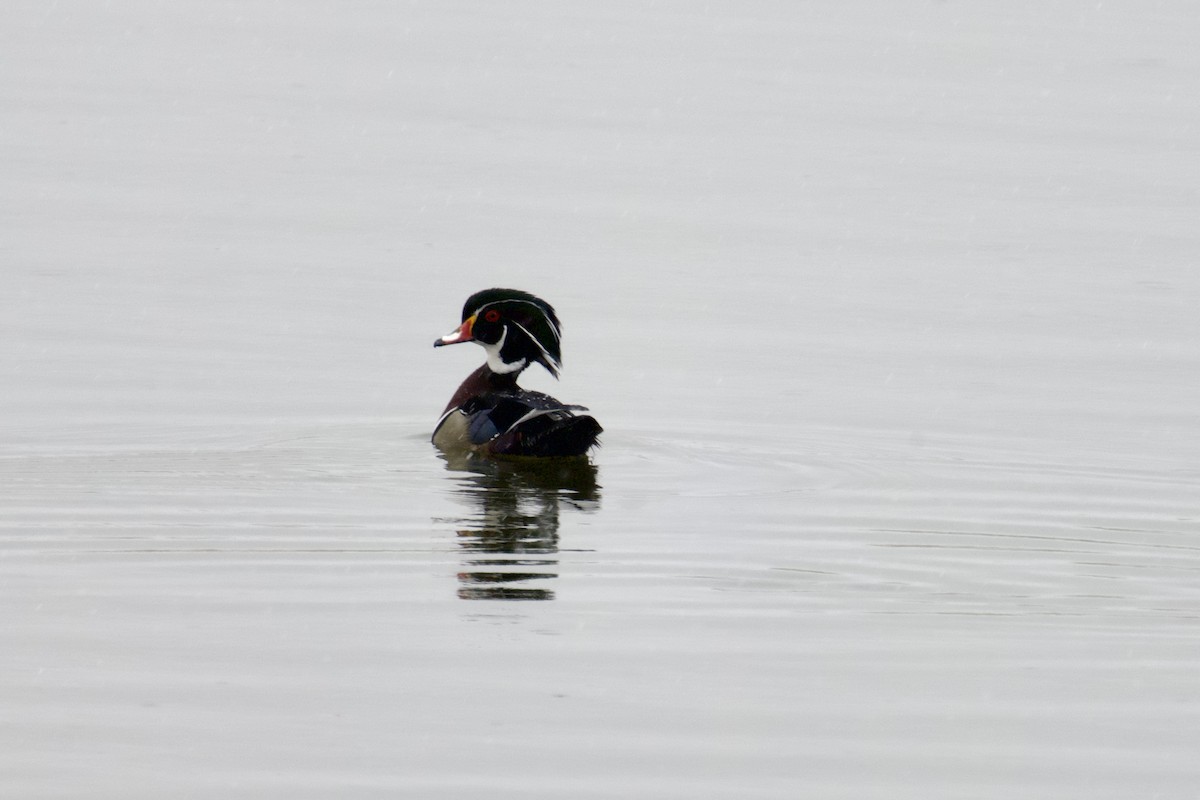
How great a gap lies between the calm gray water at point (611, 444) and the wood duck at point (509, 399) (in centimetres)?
23

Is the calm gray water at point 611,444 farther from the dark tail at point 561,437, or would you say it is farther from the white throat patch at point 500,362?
the white throat patch at point 500,362

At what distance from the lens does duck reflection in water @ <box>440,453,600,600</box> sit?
356 inches

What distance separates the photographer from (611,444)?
505 inches

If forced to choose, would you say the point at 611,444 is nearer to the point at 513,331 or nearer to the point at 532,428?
the point at 532,428

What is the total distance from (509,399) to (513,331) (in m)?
0.98

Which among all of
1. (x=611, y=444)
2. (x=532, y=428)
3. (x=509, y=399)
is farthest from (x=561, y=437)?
(x=611, y=444)

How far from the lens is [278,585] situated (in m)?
8.87

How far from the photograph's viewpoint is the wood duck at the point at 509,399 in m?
12.1

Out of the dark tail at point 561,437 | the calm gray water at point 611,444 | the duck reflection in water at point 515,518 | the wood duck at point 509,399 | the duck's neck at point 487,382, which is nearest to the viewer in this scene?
the calm gray water at point 611,444

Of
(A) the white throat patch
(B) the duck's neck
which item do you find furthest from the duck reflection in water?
(A) the white throat patch

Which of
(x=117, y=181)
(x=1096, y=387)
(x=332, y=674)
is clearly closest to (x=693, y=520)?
(x=332, y=674)

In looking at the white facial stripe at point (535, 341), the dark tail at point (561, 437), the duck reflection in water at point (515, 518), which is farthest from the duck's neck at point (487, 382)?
the dark tail at point (561, 437)

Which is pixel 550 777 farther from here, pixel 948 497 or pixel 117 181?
pixel 117 181

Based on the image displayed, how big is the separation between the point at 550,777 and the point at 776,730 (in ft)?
2.78
